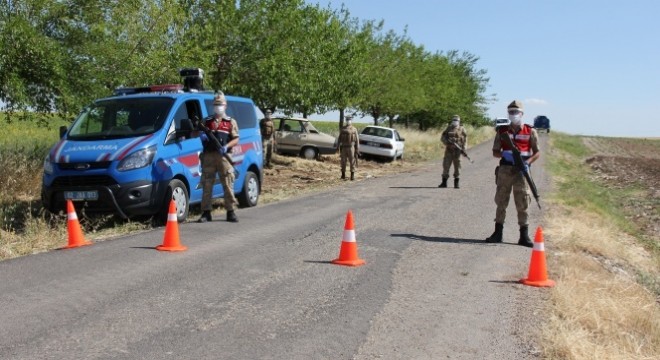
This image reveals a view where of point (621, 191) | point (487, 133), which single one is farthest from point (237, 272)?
point (487, 133)

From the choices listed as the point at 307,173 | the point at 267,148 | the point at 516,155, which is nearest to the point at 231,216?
the point at 516,155

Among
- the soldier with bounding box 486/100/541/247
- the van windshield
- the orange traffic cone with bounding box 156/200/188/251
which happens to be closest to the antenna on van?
the van windshield

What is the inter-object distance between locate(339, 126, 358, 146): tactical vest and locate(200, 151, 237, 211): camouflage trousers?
8944 mm

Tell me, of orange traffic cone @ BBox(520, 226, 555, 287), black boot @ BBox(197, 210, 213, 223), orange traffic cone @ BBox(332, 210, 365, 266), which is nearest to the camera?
orange traffic cone @ BBox(520, 226, 555, 287)

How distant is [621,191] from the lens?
23016mm

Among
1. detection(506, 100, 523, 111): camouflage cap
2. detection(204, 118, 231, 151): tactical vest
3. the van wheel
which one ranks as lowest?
the van wheel

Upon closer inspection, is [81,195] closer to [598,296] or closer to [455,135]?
[598,296]

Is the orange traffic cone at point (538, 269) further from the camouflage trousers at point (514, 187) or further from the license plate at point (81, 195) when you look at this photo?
the license plate at point (81, 195)

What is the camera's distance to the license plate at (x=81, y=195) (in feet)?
30.6

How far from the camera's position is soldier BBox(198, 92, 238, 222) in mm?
10008

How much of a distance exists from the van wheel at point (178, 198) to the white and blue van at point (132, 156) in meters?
0.02

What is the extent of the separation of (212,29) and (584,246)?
12935 millimetres

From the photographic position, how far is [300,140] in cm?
2647

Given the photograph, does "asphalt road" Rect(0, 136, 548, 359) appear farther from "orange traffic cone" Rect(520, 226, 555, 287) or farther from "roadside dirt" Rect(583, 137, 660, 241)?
"roadside dirt" Rect(583, 137, 660, 241)
